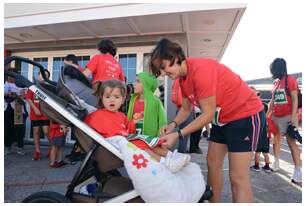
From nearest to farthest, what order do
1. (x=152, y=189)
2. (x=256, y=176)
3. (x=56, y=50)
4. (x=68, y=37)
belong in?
(x=152, y=189) < (x=256, y=176) < (x=68, y=37) < (x=56, y=50)

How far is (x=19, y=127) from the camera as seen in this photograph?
Result: 17.2ft

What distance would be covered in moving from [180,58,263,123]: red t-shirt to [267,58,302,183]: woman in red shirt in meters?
1.93

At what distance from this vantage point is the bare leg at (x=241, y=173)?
1.97 meters

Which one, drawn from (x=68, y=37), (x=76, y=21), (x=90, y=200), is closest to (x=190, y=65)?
(x=90, y=200)

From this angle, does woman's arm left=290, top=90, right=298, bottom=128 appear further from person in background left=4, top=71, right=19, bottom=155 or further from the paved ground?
person in background left=4, top=71, right=19, bottom=155

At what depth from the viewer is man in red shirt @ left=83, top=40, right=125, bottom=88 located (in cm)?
321

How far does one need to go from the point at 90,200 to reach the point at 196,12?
363 cm

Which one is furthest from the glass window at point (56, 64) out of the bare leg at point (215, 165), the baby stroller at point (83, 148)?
the bare leg at point (215, 165)

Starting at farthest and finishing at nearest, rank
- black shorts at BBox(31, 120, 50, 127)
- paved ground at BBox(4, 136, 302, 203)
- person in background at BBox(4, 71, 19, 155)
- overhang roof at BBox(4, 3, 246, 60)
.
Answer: person in background at BBox(4, 71, 19, 155)
black shorts at BBox(31, 120, 50, 127)
overhang roof at BBox(4, 3, 246, 60)
paved ground at BBox(4, 136, 302, 203)

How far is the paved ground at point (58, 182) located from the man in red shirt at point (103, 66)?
4.89 ft

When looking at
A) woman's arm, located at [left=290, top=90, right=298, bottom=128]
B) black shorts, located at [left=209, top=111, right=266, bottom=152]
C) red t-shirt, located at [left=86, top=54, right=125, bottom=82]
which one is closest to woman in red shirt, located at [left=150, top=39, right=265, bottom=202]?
black shorts, located at [left=209, top=111, right=266, bottom=152]

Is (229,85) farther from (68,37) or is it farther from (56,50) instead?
(56,50)

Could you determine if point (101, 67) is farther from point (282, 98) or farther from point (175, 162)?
point (282, 98)

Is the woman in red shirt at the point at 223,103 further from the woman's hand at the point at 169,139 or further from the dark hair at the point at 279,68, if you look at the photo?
the dark hair at the point at 279,68
